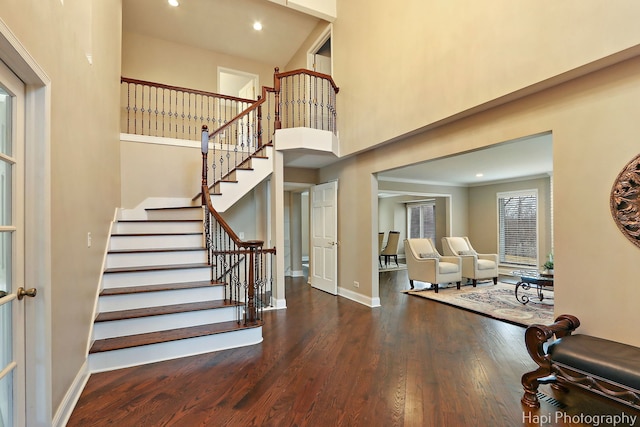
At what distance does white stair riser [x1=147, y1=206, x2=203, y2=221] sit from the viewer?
4879 millimetres

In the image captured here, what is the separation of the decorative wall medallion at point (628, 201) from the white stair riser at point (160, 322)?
3.47m

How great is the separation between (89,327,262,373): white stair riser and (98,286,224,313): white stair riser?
0.55m

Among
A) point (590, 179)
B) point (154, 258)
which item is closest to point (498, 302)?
point (590, 179)

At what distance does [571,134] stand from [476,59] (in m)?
1.11

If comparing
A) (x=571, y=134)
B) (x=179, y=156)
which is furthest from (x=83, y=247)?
(x=571, y=134)

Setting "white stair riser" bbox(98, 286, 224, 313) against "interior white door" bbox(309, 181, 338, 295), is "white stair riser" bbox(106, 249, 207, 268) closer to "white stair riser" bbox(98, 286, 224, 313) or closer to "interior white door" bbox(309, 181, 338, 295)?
"white stair riser" bbox(98, 286, 224, 313)

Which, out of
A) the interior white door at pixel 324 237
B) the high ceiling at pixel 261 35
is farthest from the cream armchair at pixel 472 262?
the interior white door at pixel 324 237

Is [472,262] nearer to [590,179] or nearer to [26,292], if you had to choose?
[590,179]

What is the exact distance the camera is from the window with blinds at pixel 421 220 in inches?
448

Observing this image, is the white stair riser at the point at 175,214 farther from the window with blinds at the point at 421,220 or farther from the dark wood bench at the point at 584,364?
the window with blinds at the point at 421,220

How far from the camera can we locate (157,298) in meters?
3.31

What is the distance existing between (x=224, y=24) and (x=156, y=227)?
165 inches

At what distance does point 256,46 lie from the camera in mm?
6797

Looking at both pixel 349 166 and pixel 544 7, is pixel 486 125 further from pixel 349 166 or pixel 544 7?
pixel 349 166
